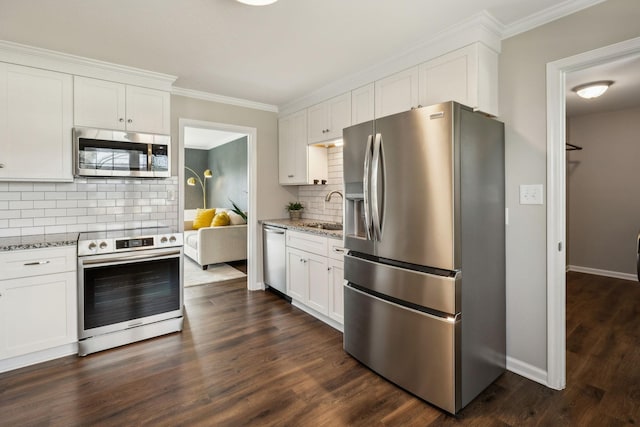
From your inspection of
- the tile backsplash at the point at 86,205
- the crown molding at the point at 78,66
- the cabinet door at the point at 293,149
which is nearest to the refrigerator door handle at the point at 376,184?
the cabinet door at the point at 293,149

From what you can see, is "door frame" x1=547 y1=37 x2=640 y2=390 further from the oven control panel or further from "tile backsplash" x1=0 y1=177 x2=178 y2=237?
"tile backsplash" x1=0 y1=177 x2=178 y2=237

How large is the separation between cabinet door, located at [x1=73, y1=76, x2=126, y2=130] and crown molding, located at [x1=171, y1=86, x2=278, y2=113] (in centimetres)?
67

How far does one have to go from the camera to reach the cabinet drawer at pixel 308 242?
3.19m

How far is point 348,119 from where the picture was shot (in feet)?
10.8

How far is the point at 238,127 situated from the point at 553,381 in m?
3.90

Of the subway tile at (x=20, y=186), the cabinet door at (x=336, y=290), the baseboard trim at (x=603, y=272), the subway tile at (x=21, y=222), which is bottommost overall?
the baseboard trim at (x=603, y=272)

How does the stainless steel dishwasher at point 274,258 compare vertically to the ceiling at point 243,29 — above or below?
below

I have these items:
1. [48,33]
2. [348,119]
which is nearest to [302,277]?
[348,119]

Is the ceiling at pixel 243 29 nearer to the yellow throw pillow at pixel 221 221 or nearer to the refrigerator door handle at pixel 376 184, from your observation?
the refrigerator door handle at pixel 376 184

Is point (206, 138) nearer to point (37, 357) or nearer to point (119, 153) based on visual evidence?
point (119, 153)

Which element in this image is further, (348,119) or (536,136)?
(348,119)

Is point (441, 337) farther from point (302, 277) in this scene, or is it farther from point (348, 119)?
point (348, 119)

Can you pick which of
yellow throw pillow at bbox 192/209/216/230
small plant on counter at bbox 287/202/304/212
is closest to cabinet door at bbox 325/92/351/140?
small plant on counter at bbox 287/202/304/212

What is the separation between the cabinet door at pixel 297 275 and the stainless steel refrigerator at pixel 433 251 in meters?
1.12
